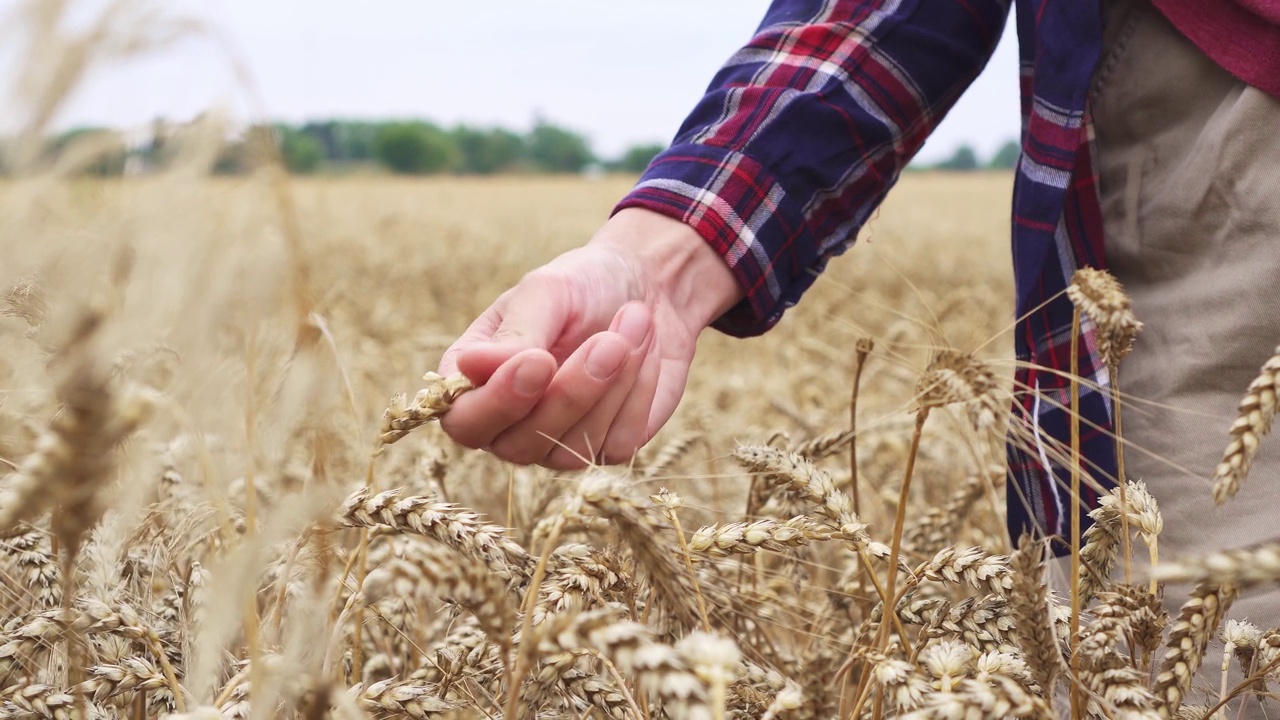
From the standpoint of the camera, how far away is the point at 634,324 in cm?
115

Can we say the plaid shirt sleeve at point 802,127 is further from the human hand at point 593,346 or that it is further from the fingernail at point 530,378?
the fingernail at point 530,378

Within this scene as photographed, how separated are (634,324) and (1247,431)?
67cm

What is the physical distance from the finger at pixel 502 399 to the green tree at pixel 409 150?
62591 mm

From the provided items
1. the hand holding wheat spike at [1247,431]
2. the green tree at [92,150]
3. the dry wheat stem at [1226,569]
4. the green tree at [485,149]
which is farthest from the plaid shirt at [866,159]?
the green tree at [485,149]

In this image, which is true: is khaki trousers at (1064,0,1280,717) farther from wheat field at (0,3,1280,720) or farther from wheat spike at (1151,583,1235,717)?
wheat spike at (1151,583,1235,717)

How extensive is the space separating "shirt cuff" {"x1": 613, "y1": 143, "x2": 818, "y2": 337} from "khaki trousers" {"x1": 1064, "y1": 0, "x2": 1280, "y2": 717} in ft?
1.49

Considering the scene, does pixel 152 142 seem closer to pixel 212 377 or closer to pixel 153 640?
pixel 212 377

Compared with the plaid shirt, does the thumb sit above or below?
below

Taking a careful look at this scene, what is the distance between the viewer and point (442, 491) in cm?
150

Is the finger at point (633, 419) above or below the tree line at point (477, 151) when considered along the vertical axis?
above

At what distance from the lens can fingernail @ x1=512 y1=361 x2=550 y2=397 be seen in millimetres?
1031

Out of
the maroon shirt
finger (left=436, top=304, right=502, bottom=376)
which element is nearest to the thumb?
finger (left=436, top=304, right=502, bottom=376)

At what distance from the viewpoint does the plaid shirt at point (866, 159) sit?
1.29 meters

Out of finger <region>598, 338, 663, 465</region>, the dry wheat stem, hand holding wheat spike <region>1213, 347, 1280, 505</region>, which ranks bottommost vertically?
finger <region>598, 338, 663, 465</region>
